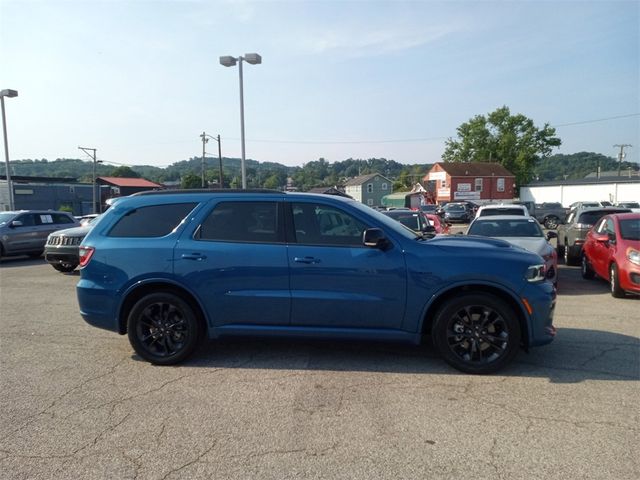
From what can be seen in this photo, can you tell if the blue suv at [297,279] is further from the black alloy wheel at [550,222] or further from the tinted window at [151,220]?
the black alloy wheel at [550,222]

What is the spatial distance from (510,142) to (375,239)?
259ft

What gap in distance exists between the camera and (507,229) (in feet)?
32.6

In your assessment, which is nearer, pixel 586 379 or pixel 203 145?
pixel 586 379

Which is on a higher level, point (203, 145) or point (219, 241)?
point (203, 145)

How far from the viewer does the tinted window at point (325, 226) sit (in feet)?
15.8

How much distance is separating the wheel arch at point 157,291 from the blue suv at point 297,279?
0.01 m

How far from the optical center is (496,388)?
4316 mm

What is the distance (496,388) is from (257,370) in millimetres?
2327

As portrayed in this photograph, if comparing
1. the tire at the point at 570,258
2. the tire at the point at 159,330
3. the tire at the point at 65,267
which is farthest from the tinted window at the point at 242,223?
the tire at the point at 570,258

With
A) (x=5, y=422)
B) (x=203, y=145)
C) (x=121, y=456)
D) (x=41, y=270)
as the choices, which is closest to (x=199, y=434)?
(x=121, y=456)

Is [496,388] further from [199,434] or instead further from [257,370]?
[199,434]

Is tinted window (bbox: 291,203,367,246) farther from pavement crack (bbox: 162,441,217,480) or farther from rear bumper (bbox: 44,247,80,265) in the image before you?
rear bumper (bbox: 44,247,80,265)

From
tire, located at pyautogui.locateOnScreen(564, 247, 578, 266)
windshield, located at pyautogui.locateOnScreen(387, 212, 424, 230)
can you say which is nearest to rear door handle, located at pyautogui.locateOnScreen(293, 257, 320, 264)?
windshield, located at pyautogui.locateOnScreen(387, 212, 424, 230)

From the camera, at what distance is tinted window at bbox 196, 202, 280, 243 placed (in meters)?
4.96
